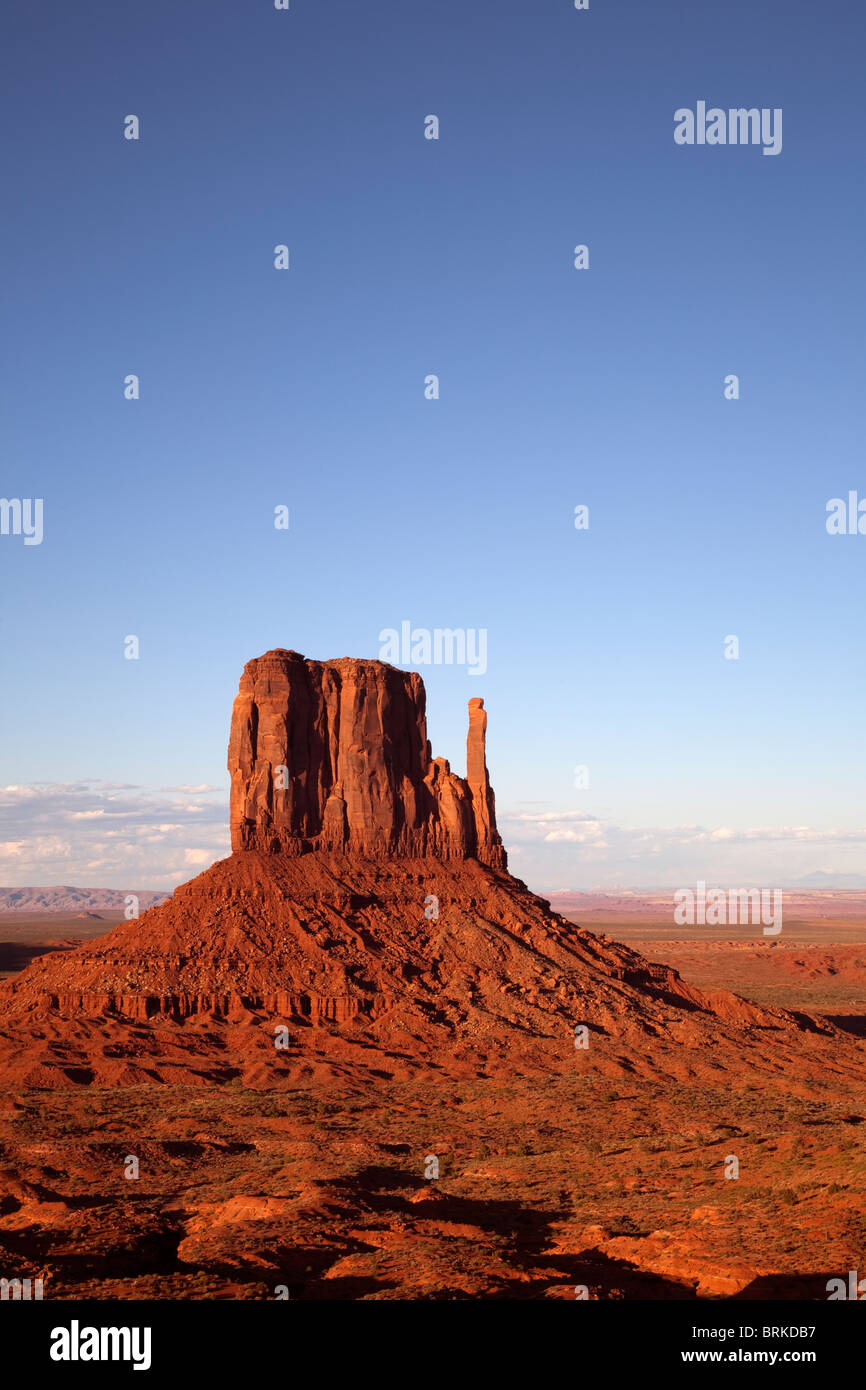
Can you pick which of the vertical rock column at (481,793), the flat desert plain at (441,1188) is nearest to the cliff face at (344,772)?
the vertical rock column at (481,793)

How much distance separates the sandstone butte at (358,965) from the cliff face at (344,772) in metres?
0.14

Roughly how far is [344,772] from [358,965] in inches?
572

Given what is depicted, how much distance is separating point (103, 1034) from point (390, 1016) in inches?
601

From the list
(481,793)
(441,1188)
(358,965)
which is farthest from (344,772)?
(441,1188)

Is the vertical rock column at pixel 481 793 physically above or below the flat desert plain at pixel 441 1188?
above

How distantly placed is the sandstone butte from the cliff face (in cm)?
14

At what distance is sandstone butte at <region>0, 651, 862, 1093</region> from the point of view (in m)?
56.1

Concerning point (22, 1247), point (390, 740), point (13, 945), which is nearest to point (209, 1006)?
point (390, 740)

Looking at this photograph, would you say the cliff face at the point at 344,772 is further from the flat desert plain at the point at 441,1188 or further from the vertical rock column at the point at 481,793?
the flat desert plain at the point at 441,1188

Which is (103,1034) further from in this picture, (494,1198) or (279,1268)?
(279,1268)

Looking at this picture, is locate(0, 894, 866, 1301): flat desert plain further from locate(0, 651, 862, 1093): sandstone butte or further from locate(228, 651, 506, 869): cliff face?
locate(228, 651, 506, 869): cliff face

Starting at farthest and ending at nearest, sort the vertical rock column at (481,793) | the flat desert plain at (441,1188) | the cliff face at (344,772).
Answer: the vertical rock column at (481,793) → the cliff face at (344,772) → the flat desert plain at (441,1188)

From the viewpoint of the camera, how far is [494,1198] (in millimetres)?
31078

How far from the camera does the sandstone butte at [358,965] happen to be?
5606 cm
